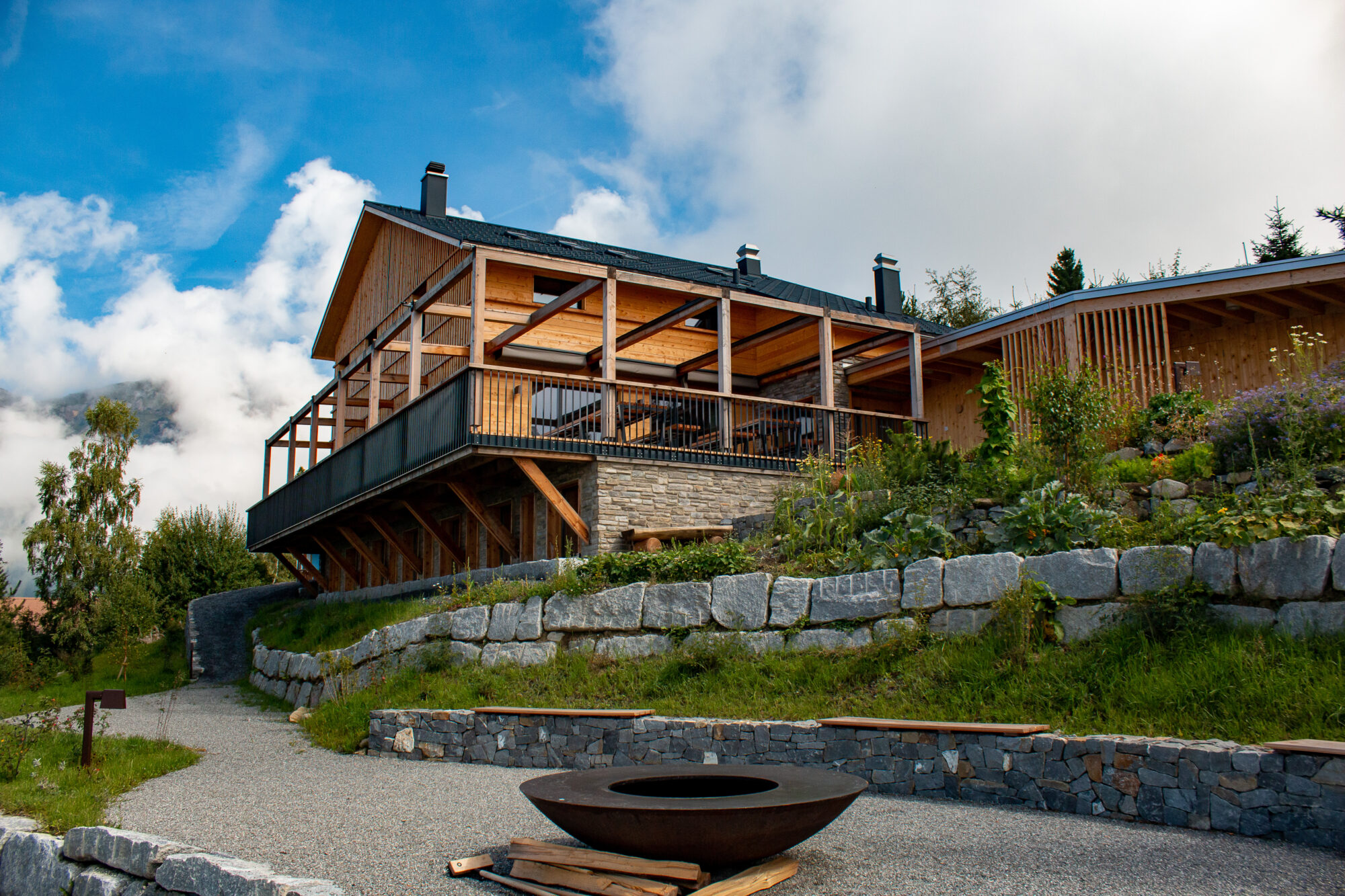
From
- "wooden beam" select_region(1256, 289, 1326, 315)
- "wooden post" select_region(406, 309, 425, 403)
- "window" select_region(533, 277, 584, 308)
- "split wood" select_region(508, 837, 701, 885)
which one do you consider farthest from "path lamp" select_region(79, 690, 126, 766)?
"wooden beam" select_region(1256, 289, 1326, 315)

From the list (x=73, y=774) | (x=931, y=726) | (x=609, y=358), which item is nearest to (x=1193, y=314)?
(x=609, y=358)

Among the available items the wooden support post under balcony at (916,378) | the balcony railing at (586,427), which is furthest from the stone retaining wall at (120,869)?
the wooden support post under balcony at (916,378)

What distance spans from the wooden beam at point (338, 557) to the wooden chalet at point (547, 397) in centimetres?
6

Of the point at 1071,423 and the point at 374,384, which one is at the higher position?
the point at 374,384

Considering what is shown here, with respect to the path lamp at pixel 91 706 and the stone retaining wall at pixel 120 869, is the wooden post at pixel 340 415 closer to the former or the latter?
the path lamp at pixel 91 706

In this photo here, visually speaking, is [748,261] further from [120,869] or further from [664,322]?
[120,869]

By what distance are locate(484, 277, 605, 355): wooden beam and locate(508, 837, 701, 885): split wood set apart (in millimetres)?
9276

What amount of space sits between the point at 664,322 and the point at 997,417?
655 centimetres

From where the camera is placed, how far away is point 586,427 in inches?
536

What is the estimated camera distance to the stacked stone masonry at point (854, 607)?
616cm

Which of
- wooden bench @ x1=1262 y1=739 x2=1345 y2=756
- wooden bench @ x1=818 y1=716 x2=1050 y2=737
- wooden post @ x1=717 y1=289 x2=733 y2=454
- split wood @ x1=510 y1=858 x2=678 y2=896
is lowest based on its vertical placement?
split wood @ x1=510 y1=858 x2=678 y2=896

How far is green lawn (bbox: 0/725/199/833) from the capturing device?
7078 millimetres

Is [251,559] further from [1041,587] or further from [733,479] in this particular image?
[1041,587]

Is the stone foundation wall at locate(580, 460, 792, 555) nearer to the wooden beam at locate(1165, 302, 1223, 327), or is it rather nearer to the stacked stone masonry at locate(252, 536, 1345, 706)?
the stacked stone masonry at locate(252, 536, 1345, 706)
